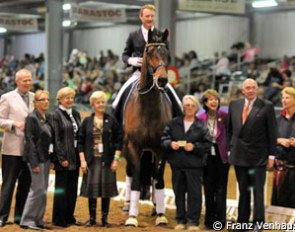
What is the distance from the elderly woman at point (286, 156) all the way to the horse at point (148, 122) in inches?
56.9

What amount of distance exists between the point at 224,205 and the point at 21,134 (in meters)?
2.61

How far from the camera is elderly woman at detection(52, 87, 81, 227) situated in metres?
7.26

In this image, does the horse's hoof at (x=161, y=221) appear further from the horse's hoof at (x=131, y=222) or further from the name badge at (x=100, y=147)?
the name badge at (x=100, y=147)

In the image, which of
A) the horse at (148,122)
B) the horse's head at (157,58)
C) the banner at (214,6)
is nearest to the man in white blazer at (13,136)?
the horse at (148,122)

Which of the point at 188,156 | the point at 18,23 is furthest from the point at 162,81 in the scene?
the point at 18,23

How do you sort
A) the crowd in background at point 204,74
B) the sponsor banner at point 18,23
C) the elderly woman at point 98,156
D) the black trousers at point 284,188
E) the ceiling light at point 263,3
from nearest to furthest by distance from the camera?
the elderly woman at point 98,156, the black trousers at point 284,188, the crowd in background at point 204,74, the ceiling light at point 263,3, the sponsor banner at point 18,23

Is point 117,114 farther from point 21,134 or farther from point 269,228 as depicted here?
point 269,228

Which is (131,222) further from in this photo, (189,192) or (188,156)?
(188,156)

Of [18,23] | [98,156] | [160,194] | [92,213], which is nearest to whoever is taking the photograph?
[98,156]

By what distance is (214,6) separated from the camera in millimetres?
14773

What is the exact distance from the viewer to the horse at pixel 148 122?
7262 millimetres

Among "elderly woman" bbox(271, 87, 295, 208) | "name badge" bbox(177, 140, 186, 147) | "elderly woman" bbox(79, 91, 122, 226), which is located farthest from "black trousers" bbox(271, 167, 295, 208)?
"elderly woman" bbox(79, 91, 122, 226)

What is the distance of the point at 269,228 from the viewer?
7324mm

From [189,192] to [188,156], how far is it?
1.42 feet
